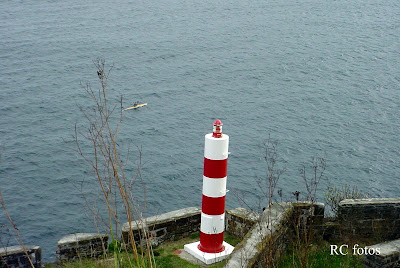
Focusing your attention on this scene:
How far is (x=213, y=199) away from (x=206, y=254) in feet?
2.90

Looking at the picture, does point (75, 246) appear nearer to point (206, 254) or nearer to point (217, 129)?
point (206, 254)

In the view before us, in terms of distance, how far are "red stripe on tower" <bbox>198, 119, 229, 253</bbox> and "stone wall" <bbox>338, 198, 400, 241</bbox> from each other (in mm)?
1885

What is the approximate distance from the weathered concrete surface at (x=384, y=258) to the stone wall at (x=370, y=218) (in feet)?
4.29

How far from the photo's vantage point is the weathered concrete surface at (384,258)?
6613mm

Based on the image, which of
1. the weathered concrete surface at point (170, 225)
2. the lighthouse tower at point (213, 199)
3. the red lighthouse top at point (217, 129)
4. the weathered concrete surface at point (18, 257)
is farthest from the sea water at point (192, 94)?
the red lighthouse top at point (217, 129)

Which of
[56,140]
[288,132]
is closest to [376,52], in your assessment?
[288,132]

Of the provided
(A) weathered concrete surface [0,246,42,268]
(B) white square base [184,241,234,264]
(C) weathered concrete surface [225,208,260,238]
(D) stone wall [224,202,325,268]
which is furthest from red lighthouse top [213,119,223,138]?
(A) weathered concrete surface [0,246,42,268]

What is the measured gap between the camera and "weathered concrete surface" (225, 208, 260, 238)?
8588mm

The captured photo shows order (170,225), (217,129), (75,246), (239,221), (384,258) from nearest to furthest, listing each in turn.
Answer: (384,258)
(217,129)
(75,246)
(170,225)
(239,221)

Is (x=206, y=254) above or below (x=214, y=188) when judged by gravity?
below

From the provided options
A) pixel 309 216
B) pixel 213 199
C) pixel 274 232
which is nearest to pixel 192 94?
pixel 309 216

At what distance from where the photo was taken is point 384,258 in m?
6.60

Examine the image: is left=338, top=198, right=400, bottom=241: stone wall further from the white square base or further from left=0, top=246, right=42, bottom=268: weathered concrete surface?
left=0, top=246, right=42, bottom=268: weathered concrete surface

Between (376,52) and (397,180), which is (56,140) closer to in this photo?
(397,180)
